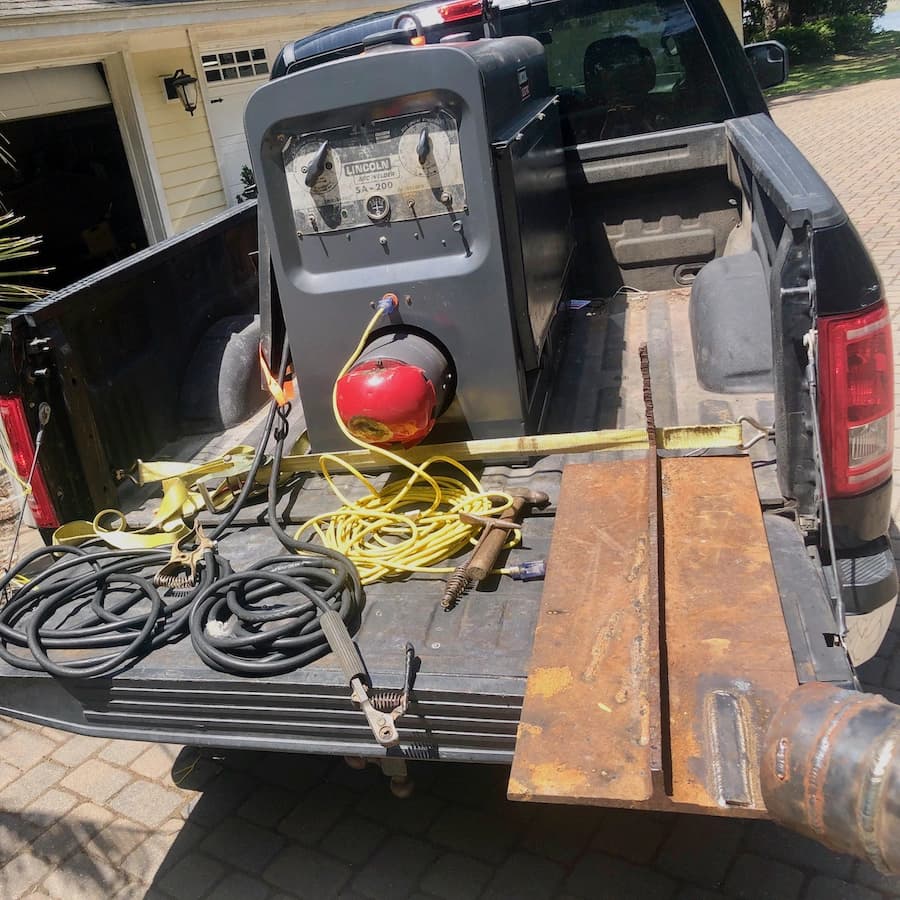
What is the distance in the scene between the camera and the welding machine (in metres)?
2.50

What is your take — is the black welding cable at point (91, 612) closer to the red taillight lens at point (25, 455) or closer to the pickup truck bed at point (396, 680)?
the pickup truck bed at point (396, 680)

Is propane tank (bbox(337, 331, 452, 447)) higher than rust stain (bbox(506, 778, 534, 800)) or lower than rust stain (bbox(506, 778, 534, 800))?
higher

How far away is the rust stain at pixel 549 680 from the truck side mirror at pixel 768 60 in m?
3.50

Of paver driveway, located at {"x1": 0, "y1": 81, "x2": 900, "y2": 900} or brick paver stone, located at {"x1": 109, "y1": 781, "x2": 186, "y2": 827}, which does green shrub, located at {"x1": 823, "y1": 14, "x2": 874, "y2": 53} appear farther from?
brick paver stone, located at {"x1": 109, "y1": 781, "x2": 186, "y2": 827}

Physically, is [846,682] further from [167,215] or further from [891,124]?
[891,124]

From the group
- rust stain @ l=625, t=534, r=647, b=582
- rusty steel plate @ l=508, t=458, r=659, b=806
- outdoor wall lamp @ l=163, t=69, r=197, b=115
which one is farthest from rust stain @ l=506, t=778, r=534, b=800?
outdoor wall lamp @ l=163, t=69, r=197, b=115

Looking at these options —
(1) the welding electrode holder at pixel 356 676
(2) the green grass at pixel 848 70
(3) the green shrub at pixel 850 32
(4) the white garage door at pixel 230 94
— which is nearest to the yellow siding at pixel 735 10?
(2) the green grass at pixel 848 70

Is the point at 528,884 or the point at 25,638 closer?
the point at 25,638

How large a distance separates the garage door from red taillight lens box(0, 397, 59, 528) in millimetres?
5583

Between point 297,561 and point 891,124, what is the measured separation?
14397 millimetres

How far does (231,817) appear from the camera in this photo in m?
2.90

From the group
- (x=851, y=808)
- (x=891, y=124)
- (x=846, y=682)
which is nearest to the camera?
(x=851, y=808)

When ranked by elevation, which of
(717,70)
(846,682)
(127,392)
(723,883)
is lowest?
(723,883)

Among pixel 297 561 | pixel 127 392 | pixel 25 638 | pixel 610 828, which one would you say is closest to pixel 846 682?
pixel 610 828
